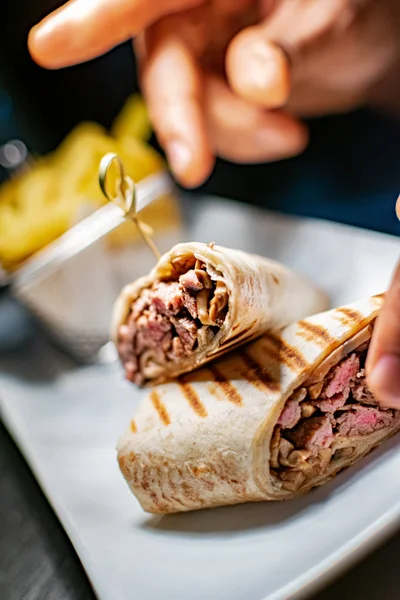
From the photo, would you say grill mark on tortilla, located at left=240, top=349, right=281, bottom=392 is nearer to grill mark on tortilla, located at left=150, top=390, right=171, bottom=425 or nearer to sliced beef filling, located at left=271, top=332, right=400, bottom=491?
sliced beef filling, located at left=271, top=332, right=400, bottom=491

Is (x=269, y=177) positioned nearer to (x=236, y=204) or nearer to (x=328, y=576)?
(x=236, y=204)

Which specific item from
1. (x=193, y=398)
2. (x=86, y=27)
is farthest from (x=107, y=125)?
(x=193, y=398)

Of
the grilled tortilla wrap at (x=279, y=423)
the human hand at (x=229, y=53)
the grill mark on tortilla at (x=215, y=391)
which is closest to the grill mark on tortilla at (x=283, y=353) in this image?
the grilled tortilla wrap at (x=279, y=423)

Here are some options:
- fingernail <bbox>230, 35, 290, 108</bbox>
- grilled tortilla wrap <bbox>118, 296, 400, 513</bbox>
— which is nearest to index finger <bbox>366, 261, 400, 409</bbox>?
grilled tortilla wrap <bbox>118, 296, 400, 513</bbox>

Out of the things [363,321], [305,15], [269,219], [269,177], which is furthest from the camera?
[269,177]

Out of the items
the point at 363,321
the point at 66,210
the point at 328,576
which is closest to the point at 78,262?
the point at 66,210

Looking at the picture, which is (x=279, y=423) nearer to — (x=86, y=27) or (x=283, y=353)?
(x=283, y=353)
